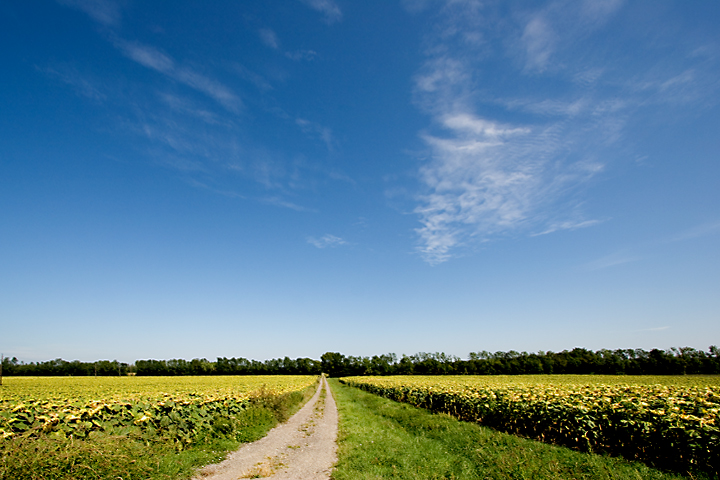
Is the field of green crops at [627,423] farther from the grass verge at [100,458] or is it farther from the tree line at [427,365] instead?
the tree line at [427,365]

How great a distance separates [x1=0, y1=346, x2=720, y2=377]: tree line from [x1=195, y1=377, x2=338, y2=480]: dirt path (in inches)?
4243

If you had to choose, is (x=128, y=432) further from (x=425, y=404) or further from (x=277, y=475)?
(x=425, y=404)

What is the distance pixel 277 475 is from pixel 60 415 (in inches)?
216

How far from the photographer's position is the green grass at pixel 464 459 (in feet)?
24.6

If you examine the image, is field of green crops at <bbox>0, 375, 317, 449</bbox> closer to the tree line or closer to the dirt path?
the dirt path

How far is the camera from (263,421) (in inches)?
592

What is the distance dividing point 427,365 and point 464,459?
123 meters

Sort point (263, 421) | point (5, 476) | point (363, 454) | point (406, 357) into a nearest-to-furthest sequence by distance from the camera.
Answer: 1. point (5, 476)
2. point (363, 454)
3. point (263, 421)
4. point (406, 357)

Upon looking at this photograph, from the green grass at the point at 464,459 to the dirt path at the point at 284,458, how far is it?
61 centimetres

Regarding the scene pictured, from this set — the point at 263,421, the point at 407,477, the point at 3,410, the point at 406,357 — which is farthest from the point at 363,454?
the point at 406,357

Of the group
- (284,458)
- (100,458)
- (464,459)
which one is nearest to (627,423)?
(464,459)

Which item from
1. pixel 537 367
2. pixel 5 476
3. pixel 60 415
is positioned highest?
pixel 60 415

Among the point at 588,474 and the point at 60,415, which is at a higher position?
the point at 60,415

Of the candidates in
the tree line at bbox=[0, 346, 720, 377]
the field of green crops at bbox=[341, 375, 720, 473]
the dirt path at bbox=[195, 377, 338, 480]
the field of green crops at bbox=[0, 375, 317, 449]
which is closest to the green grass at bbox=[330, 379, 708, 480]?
the dirt path at bbox=[195, 377, 338, 480]
